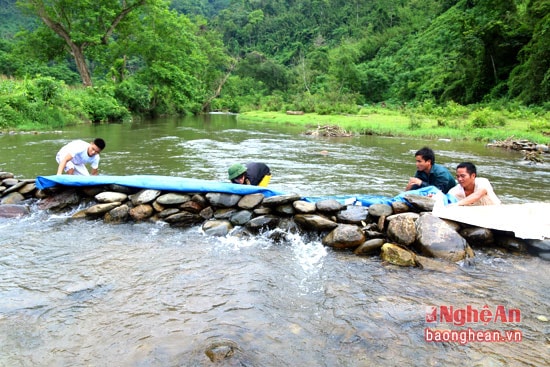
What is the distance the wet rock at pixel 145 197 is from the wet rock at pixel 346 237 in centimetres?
267

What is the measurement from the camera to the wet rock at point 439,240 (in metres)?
4.11

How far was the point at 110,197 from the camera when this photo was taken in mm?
5605

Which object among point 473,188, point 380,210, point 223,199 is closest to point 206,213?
point 223,199

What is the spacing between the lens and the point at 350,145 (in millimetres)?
15148

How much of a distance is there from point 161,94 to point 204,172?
2374 centimetres

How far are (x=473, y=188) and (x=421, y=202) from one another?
0.77 meters

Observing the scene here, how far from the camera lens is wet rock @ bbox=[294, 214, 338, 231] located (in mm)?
4793

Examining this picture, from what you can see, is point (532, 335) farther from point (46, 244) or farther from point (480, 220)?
point (46, 244)

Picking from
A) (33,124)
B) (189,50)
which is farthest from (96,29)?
(33,124)

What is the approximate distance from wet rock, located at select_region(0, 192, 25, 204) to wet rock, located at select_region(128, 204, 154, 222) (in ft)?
6.74

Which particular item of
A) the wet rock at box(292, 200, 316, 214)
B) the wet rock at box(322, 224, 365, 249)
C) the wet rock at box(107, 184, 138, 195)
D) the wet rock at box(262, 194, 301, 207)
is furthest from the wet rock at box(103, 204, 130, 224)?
the wet rock at box(322, 224, 365, 249)

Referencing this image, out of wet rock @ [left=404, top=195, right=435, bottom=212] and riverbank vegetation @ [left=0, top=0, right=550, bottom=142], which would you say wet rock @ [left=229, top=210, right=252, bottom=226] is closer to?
wet rock @ [left=404, top=195, right=435, bottom=212]

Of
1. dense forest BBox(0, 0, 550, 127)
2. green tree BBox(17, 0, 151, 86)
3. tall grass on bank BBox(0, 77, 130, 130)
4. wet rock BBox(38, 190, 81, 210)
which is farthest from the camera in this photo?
green tree BBox(17, 0, 151, 86)

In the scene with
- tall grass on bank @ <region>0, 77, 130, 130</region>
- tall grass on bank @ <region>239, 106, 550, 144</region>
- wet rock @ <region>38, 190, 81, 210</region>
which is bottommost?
wet rock @ <region>38, 190, 81, 210</region>
